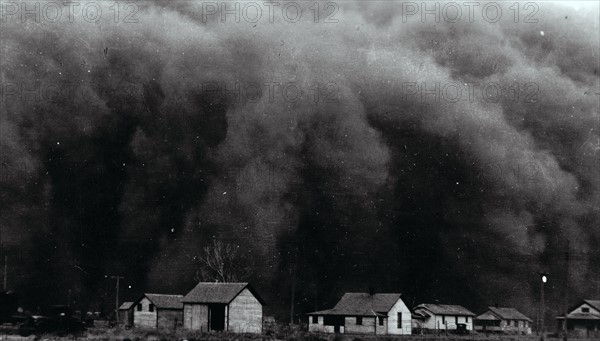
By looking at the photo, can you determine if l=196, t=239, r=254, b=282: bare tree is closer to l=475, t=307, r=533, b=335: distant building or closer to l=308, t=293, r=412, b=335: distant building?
l=308, t=293, r=412, b=335: distant building

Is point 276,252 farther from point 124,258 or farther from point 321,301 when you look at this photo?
A: point 124,258

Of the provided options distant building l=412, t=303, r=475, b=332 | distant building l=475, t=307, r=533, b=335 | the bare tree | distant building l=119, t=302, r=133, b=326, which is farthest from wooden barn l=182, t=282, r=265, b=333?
distant building l=475, t=307, r=533, b=335

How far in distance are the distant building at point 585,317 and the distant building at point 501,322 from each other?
14.4 m

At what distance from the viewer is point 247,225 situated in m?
75.6

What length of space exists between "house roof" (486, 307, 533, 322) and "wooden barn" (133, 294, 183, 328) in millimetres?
37988

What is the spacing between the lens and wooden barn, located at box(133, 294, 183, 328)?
6194cm

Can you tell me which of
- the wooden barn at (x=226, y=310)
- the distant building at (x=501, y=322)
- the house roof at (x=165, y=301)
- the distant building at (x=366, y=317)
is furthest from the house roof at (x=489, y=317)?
the house roof at (x=165, y=301)

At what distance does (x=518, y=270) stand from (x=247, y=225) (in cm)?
2947

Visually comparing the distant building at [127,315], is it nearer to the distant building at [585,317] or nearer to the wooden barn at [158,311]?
the wooden barn at [158,311]

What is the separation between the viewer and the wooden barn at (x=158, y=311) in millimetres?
61938

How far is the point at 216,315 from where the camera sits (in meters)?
54.4

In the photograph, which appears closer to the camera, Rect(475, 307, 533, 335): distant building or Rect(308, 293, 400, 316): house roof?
Rect(308, 293, 400, 316): house roof

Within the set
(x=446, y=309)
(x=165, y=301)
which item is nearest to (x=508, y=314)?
(x=446, y=309)

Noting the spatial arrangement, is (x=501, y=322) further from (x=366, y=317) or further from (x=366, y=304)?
(x=366, y=317)
